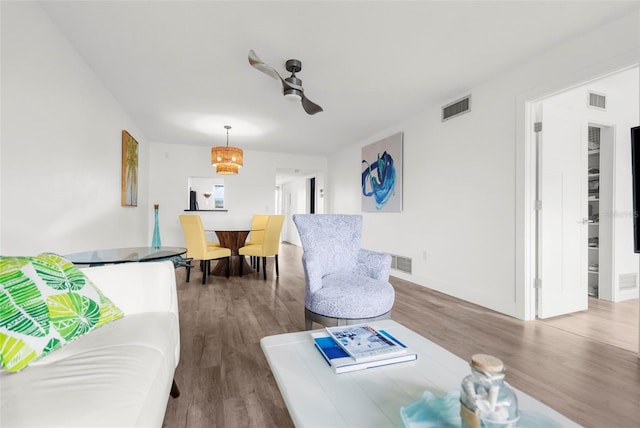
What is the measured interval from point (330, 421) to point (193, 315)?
234cm

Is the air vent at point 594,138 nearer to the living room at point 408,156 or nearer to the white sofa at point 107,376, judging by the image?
the living room at point 408,156

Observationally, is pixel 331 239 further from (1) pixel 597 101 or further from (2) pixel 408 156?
(1) pixel 597 101

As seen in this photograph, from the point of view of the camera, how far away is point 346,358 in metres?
1.02

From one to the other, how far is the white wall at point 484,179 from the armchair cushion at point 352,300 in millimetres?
1659

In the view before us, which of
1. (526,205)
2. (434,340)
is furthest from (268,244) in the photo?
(526,205)

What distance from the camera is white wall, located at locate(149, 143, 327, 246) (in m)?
5.79

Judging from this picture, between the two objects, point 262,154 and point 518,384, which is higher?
point 262,154

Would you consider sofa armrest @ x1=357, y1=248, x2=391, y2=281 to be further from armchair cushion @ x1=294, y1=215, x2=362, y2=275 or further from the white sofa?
the white sofa

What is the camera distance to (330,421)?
2.40 feet

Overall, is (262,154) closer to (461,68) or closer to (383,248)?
(383,248)

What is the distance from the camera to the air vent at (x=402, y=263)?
425 cm

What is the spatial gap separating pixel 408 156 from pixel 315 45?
92.8 inches

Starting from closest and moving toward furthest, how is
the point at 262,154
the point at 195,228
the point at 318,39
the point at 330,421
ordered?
1. the point at 330,421
2. the point at 318,39
3. the point at 195,228
4. the point at 262,154

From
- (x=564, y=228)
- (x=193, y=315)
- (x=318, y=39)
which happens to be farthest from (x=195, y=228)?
(x=564, y=228)
